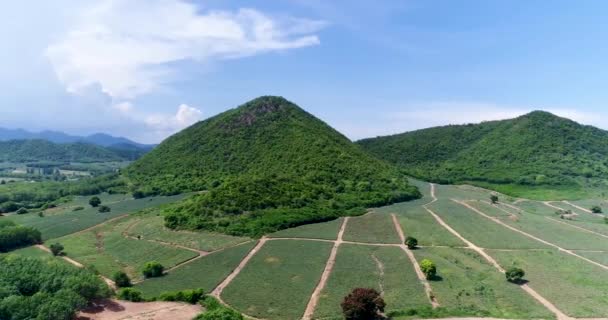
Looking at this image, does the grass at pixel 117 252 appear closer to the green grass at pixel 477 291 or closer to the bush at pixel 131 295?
the bush at pixel 131 295

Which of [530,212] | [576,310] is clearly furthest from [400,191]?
[576,310]

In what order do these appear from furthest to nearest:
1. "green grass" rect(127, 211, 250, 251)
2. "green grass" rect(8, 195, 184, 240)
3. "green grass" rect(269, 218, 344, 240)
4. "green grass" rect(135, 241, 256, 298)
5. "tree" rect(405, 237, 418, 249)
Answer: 1. "green grass" rect(8, 195, 184, 240)
2. "green grass" rect(269, 218, 344, 240)
3. "green grass" rect(127, 211, 250, 251)
4. "tree" rect(405, 237, 418, 249)
5. "green grass" rect(135, 241, 256, 298)

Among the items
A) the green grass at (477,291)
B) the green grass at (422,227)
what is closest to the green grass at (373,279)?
the green grass at (477,291)

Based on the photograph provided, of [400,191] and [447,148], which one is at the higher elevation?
[447,148]

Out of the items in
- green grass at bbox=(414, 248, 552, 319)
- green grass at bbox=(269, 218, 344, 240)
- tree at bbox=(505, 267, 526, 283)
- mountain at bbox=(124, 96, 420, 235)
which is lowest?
green grass at bbox=(414, 248, 552, 319)

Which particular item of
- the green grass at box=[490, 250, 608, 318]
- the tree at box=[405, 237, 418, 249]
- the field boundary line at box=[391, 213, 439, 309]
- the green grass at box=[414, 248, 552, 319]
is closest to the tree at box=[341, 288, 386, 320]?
the field boundary line at box=[391, 213, 439, 309]

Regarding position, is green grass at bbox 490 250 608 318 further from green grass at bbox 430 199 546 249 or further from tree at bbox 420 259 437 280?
tree at bbox 420 259 437 280

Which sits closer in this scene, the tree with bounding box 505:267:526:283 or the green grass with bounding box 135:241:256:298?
the green grass with bounding box 135:241:256:298

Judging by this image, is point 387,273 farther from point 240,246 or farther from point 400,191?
point 400,191
